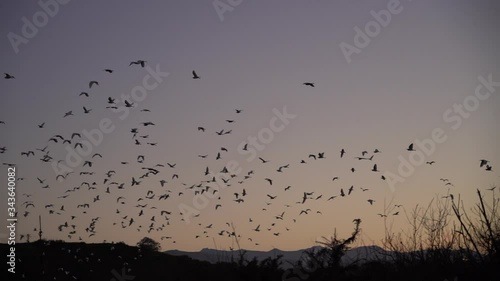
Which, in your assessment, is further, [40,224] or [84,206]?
[40,224]

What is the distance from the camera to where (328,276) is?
10477mm

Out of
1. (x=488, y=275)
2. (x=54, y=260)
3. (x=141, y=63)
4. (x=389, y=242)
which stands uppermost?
(x=141, y=63)

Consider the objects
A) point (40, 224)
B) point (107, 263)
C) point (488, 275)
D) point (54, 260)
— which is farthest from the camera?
point (107, 263)

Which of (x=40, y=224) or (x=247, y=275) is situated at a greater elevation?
(x=40, y=224)

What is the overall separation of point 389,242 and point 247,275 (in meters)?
3.29

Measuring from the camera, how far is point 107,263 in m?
58.7

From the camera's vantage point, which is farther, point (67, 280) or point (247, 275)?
point (67, 280)

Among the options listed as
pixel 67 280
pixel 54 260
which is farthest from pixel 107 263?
pixel 67 280

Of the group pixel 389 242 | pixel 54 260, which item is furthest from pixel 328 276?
pixel 54 260

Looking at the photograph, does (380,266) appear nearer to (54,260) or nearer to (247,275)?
(247,275)

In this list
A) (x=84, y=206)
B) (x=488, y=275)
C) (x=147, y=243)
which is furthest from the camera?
(x=147, y=243)

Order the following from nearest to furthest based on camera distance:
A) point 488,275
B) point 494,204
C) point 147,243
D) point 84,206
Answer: point 488,275 → point 494,204 → point 84,206 → point 147,243

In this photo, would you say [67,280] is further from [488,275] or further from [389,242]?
[488,275]

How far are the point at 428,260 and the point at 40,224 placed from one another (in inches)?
1616
